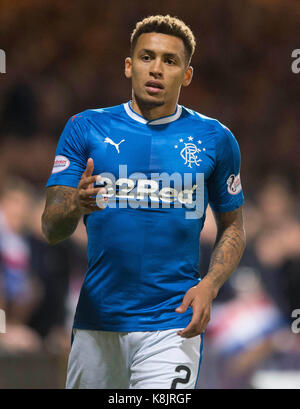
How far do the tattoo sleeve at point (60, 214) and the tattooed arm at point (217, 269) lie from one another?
1.96ft

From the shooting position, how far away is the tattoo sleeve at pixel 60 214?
9.48ft

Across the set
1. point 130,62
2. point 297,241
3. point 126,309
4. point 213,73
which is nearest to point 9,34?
point 213,73

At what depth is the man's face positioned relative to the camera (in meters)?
3.21

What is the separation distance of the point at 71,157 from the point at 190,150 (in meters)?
0.56

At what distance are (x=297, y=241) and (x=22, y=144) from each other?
354 centimetres

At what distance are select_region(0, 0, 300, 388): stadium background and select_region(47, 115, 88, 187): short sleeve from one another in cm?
228

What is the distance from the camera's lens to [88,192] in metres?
2.61

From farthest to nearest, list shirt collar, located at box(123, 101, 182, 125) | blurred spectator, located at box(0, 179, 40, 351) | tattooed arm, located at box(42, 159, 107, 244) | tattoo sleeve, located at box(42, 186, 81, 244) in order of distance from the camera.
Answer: blurred spectator, located at box(0, 179, 40, 351) → shirt collar, located at box(123, 101, 182, 125) → tattoo sleeve, located at box(42, 186, 81, 244) → tattooed arm, located at box(42, 159, 107, 244)

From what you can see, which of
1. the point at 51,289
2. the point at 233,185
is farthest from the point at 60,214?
the point at 51,289

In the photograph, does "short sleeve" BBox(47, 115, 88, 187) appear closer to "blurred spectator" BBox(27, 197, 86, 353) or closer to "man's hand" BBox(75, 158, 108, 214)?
"man's hand" BBox(75, 158, 108, 214)

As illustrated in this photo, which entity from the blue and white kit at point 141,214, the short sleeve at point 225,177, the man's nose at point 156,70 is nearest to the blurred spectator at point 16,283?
the blue and white kit at point 141,214

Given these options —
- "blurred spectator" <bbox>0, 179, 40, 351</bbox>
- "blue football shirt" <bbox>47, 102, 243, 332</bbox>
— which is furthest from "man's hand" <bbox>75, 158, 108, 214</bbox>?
"blurred spectator" <bbox>0, 179, 40, 351</bbox>

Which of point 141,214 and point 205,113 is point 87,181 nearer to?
point 141,214

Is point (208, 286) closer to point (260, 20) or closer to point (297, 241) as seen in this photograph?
point (297, 241)
